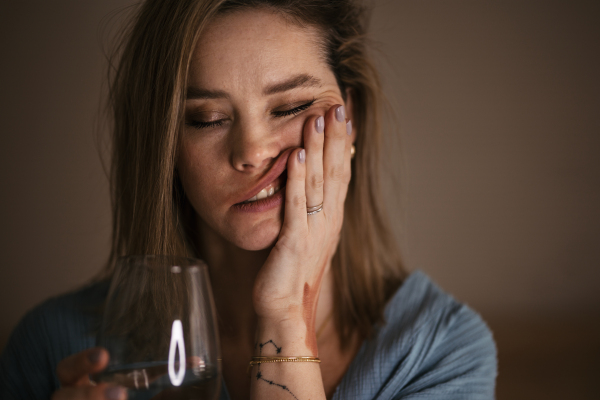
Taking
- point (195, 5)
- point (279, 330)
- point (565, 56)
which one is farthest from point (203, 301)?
point (565, 56)

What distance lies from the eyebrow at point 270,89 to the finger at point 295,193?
0.14m

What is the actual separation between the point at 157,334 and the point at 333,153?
661 millimetres

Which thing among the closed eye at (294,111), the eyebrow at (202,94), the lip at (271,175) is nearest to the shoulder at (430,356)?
the lip at (271,175)

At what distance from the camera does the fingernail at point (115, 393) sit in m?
0.56

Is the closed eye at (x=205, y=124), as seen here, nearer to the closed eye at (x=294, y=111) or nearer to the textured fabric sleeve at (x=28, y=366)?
the closed eye at (x=294, y=111)

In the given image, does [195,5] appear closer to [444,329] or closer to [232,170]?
[232,170]

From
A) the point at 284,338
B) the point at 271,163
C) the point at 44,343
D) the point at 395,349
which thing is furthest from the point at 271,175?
the point at 44,343

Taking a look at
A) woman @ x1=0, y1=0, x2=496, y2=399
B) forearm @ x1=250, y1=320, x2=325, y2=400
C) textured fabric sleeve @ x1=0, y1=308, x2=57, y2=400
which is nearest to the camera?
forearm @ x1=250, y1=320, x2=325, y2=400

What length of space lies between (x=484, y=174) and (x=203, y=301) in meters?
1.58

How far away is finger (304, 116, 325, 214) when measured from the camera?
1077 millimetres

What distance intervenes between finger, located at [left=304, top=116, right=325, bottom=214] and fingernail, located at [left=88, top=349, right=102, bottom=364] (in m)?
0.61

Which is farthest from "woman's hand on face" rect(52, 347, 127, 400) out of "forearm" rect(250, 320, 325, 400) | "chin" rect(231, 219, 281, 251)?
"chin" rect(231, 219, 281, 251)

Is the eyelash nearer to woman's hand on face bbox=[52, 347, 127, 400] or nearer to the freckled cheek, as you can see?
the freckled cheek

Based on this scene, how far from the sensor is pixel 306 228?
1066 millimetres
